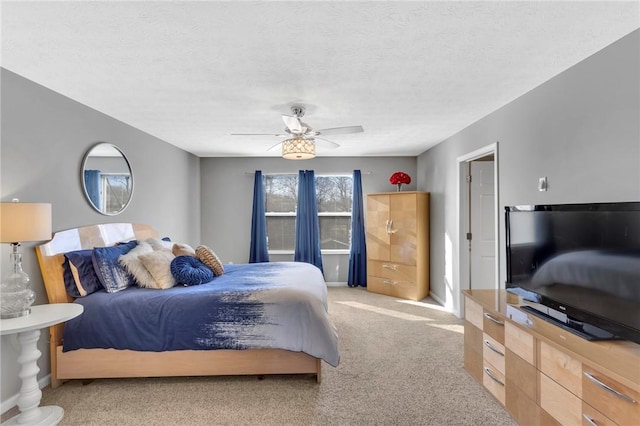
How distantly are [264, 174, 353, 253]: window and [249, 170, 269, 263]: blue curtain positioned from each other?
0.79 ft

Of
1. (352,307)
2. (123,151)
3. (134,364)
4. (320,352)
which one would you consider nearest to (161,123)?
(123,151)

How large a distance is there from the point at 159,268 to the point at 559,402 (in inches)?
120

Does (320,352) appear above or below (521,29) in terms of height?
below

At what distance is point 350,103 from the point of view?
10.1 feet

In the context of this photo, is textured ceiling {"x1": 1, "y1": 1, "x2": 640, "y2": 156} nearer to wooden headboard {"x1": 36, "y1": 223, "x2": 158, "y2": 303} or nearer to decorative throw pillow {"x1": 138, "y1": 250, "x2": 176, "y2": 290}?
wooden headboard {"x1": 36, "y1": 223, "x2": 158, "y2": 303}

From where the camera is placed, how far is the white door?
429 centimetres

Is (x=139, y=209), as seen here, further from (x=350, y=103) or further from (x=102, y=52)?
(x=350, y=103)

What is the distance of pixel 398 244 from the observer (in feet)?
18.0

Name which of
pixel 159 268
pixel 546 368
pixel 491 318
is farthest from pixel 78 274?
pixel 546 368

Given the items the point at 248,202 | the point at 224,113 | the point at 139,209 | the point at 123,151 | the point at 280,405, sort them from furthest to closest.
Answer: the point at 248,202, the point at 139,209, the point at 123,151, the point at 224,113, the point at 280,405

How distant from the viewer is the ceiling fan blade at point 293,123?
115 inches

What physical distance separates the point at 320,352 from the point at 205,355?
3.10 feet

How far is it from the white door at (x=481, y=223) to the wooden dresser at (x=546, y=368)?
5.26 feet

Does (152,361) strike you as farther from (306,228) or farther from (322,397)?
(306,228)
